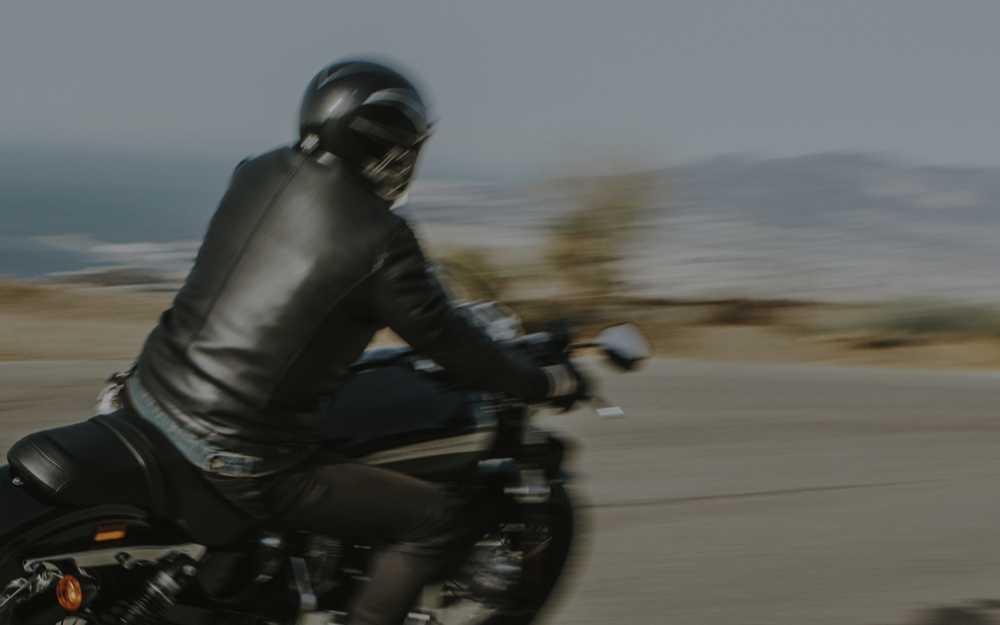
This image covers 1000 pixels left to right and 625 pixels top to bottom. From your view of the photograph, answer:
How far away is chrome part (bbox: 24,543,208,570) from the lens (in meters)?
2.29

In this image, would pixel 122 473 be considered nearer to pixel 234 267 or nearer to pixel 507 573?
pixel 234 267

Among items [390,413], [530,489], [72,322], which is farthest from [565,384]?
[72,322]

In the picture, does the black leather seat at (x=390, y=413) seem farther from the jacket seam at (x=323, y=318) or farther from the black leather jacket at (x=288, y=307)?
the jacket seam at (x=323, y=318)

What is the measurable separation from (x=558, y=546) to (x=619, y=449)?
11.0 ft

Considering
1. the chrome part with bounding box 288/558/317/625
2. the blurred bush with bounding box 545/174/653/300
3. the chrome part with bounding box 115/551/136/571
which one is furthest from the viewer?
the blurred bush with bounding box 545/174/653/300

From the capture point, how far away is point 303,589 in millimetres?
2611

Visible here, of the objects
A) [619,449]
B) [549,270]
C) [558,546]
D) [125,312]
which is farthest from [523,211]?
[558,546]

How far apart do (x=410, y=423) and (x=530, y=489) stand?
1.25ft

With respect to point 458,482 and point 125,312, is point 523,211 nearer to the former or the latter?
point 125,312

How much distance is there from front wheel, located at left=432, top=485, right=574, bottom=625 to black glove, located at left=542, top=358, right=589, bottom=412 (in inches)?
11.7

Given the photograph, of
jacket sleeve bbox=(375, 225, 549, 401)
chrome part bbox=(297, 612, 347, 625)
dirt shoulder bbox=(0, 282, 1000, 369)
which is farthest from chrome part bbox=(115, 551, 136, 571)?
dirt shoulder bbox=(0, 282, 1000, 369)

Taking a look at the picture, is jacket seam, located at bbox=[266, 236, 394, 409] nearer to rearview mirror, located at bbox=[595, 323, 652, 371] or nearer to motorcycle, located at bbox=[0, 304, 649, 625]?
motorcycle, located at bbox=[0, 304, 649, 625]

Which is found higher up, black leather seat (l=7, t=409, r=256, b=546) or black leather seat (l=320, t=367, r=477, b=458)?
black leather seat (l=320, t=367, r=477, b=458)

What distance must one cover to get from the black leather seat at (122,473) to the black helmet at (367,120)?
734mm
